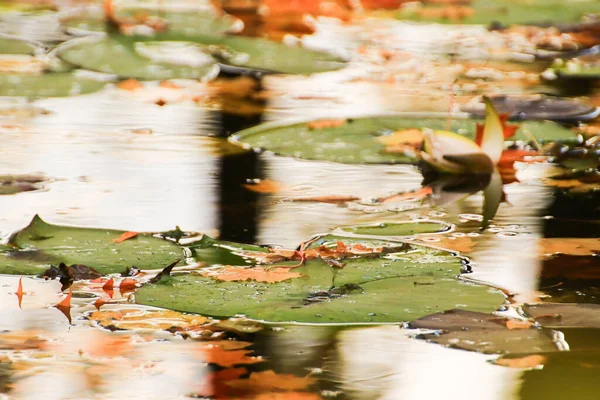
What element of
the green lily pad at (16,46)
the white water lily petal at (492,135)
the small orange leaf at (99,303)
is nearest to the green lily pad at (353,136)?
the white water lily petal at (492,135)

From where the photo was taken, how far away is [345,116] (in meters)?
5.12

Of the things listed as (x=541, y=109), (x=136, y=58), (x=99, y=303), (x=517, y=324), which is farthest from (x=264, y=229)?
(x=136, y=58)

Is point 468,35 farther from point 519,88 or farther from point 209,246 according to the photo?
point 209,246

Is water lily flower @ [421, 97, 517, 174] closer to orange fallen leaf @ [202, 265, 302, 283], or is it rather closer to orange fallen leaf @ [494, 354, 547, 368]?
orange fallen leaf @ [202, 265, 302, 283]

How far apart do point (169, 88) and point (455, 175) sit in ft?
7.13

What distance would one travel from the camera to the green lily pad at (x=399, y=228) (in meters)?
3.24

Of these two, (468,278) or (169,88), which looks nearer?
(468,278)

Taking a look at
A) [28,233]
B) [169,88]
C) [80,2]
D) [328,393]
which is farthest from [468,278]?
[80,2]

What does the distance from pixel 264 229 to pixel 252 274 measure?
529 mm

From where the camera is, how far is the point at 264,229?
332 cm

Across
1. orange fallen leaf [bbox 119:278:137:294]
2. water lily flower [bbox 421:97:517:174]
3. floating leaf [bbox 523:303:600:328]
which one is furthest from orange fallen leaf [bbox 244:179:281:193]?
floating leaf [bbox 523:303:600:328]

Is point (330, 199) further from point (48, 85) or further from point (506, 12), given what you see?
point (506, 12)

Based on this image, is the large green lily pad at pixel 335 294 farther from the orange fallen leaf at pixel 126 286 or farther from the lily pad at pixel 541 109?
the lily pad at pixel 541 109

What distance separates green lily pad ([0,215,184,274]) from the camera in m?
2.86
